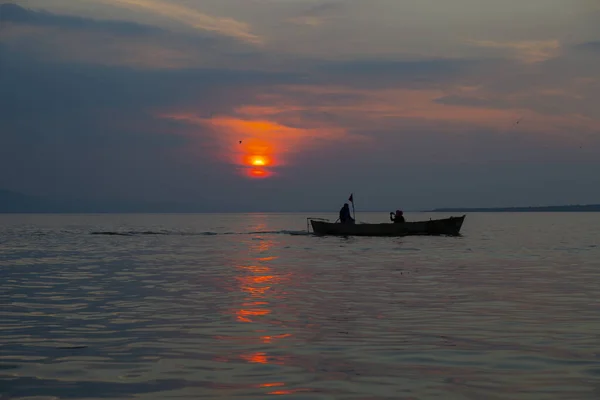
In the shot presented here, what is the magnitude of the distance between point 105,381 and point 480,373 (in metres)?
6.75

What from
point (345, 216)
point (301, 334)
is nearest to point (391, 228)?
point (345, 216)

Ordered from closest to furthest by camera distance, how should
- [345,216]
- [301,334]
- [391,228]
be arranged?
1. [301,334]
2. [391,228]
3. [345,216]

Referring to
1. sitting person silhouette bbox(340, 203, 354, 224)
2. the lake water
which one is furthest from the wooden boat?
the lake water

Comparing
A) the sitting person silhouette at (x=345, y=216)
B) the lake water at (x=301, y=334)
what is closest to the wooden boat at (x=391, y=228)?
the sitting person silhouette at (x=345, y=216)

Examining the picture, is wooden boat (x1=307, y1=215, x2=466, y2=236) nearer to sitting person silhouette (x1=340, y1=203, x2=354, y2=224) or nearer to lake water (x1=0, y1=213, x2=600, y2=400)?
sitting person silhouette (x1=340, y1=203, x2=354, y2=224)

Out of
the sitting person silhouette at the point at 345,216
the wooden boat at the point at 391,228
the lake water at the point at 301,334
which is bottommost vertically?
the lake water at the point at 301,334

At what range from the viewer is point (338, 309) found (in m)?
22.8

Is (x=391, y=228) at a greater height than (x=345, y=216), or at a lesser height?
lesser

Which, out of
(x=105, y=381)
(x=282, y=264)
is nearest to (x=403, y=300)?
(x=105, y=381)

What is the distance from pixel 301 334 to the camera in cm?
1827

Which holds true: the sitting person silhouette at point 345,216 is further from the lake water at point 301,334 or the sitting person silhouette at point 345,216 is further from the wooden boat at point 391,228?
the lake water at point 301,334

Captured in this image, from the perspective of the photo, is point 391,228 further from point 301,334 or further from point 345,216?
point 301,334

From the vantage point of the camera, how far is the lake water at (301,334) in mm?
13000

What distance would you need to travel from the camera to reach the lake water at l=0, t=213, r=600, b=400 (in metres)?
13.0
